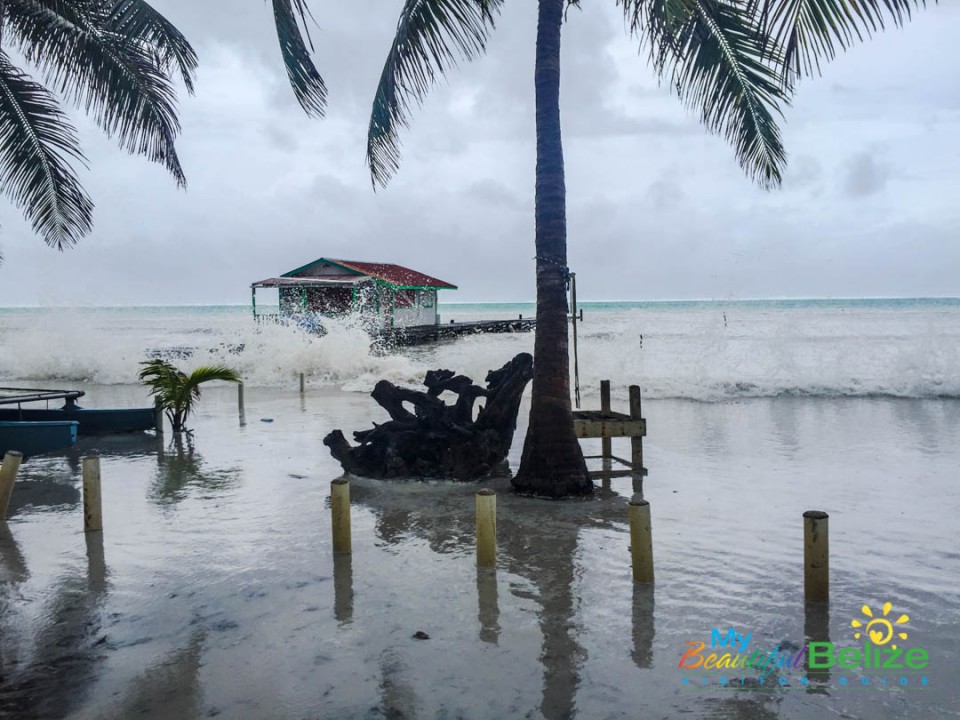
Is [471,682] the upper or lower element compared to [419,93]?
lower

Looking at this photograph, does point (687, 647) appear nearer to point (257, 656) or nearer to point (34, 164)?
point (257, 656)

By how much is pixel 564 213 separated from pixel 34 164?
9.25 m

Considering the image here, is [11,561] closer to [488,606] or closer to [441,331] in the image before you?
[488,606]

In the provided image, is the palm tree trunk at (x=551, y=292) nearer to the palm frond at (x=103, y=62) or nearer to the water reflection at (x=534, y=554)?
the water reflection at (x=534, y=554)

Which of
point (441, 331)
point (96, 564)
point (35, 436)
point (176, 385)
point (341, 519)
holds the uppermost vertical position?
point (441, 331)

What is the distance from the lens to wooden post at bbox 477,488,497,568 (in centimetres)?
649

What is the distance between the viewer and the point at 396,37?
936 centimetres

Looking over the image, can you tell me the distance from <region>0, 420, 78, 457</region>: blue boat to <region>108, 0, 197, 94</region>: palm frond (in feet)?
18.0

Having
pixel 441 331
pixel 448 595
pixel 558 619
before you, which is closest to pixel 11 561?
pixel 448 595

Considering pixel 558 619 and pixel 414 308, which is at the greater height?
pixel 414 308

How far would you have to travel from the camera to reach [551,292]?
Result: 368 inches

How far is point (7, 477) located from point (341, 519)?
13.5 ft

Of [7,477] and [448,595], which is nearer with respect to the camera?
[448,595]

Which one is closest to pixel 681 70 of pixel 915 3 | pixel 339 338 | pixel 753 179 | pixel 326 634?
pixel 753 179
